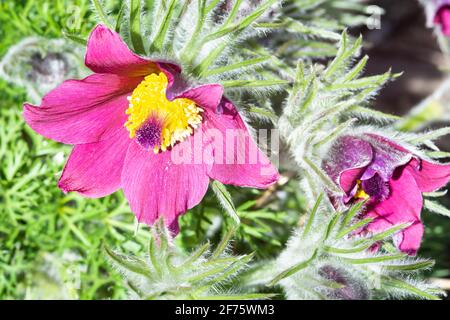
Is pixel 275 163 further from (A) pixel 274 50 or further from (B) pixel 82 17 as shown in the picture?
(B) pixel 82 17

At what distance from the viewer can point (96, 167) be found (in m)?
1.36

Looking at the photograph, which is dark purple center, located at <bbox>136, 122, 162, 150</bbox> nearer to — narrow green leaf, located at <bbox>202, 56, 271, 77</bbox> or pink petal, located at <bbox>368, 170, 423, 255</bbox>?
narrow green leaf, located at <bbox>202, 56, 271, 77</bbox>

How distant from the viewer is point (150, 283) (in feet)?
4.36

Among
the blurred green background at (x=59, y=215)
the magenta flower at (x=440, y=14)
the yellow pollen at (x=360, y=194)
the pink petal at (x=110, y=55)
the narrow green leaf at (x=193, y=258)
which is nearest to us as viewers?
the pink petal at (x=110, y=55)

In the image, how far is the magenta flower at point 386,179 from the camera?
1340mm

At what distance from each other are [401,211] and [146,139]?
0.55 metres

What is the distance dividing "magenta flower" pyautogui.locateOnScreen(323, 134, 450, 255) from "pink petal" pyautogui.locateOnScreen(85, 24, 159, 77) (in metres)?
0.44

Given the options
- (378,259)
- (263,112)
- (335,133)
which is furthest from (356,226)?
(263,112)

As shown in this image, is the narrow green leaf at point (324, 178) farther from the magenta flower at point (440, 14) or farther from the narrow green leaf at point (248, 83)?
the magenta flower at point (440, 14)

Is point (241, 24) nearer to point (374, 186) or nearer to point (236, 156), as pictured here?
point (236, 156)

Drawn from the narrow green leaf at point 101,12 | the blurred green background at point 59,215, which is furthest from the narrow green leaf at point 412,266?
the narrow green leaf at point 101,12

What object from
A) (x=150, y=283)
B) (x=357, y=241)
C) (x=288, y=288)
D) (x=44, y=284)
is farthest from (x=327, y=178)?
(x=44, y=284)

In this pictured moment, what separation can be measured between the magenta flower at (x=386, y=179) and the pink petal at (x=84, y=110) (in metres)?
0.45

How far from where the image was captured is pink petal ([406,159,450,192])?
137 centimetres
